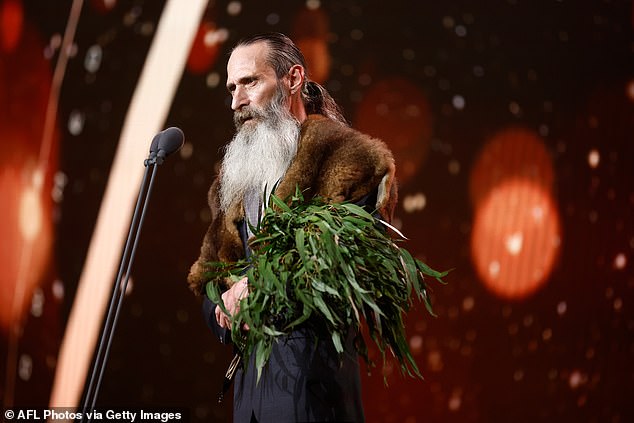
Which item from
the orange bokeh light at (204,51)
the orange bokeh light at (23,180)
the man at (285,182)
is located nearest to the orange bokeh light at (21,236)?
the orange bokeh light at (23,180)

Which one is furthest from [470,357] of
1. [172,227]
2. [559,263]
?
[172,227]

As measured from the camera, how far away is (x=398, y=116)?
3.57 metres

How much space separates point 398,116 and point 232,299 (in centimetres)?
185

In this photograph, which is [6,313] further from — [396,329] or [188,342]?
[396,329]

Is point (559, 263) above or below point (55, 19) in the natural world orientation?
below

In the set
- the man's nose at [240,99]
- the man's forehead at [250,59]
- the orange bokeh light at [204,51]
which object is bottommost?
the man's nose at [240,99]

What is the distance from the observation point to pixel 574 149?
3602mm

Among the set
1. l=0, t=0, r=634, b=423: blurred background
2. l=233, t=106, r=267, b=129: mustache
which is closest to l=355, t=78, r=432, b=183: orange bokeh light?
l=0, t=0, r=634, b=423: blurred background

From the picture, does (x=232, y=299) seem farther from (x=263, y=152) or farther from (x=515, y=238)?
(x=515, y=238)

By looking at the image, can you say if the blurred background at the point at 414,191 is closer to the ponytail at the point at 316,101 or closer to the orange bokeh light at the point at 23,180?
the orange bokeh light at the point at 23,180

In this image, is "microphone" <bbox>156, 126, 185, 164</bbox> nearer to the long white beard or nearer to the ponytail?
the long white beard

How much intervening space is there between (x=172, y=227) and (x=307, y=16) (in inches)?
48.0

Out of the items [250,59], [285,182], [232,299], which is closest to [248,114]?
[250,59]

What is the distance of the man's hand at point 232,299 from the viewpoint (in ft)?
6.31
